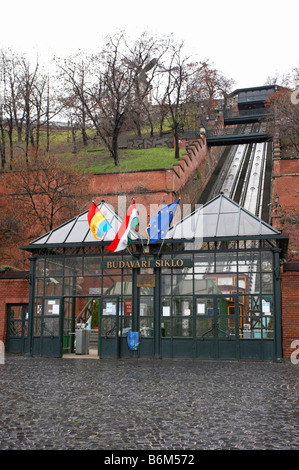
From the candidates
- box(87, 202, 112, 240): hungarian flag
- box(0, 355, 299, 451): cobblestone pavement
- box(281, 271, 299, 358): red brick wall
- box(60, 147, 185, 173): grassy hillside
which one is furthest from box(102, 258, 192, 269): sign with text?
box(60, 147, 185, 173): grassy hillside

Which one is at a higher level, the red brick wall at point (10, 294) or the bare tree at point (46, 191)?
the bare tree at point (46, 191)

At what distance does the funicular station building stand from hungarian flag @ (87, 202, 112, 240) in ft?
2.03

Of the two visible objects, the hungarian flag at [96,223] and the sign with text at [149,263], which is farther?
the hungarian flag at [96,223]

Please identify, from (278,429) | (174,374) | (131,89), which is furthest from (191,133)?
(278,429)

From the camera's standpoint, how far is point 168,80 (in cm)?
5706

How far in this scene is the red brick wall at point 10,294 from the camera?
22641mm

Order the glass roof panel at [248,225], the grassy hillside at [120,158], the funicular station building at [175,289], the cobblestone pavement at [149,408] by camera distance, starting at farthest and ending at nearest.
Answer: the grassy hillside at [120,158] < the glass roof panel at [248,225] < the funicular station building at [175,289] < the cobblestone pavement at [149,408]

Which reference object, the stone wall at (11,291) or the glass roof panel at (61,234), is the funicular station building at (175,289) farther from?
the stone wall at (11,291)

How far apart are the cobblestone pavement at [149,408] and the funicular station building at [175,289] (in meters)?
3.09

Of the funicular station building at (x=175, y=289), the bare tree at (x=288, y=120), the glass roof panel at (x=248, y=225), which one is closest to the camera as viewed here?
the funicular station building at (x=175, y=289)

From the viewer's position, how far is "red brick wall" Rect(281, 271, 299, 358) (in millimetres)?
18500

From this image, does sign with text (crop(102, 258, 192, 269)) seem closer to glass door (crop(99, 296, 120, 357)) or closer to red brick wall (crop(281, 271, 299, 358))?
glass door (crop(99, 296, 120, 357))

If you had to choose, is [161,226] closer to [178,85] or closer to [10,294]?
[10,294]

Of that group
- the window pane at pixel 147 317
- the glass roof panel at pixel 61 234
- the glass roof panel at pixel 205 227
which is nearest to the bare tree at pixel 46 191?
the glass roof panel at pixel 61 234
